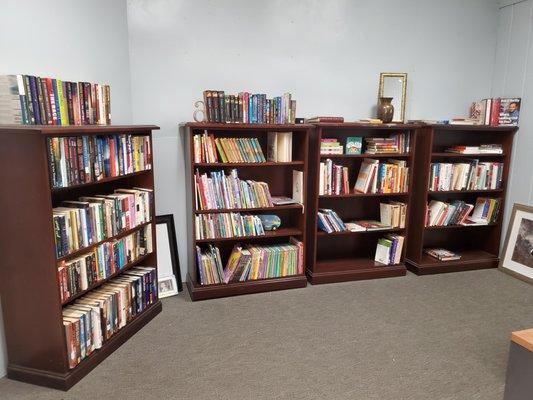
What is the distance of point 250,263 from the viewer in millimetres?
3197

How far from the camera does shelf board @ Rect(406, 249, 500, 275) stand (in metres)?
3.70

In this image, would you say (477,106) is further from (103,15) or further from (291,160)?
(103,15)

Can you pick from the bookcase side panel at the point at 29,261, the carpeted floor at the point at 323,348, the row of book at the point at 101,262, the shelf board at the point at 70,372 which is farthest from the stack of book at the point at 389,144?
the bookcase side panel at the point at 29,261

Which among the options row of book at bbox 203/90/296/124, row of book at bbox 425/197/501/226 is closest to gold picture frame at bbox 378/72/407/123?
row of book at bbox 425/197/501/226

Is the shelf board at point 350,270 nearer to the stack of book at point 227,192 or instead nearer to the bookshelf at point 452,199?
the bookshelf at point 452,199

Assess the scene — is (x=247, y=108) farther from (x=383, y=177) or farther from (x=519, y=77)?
(x=519, y=77)

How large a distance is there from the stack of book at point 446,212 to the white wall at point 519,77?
496mm

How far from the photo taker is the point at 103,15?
2752 millimetres

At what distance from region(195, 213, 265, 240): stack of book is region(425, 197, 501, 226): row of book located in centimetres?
167

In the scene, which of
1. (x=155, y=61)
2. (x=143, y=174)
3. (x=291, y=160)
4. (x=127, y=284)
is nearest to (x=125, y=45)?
(x=155, y=61)

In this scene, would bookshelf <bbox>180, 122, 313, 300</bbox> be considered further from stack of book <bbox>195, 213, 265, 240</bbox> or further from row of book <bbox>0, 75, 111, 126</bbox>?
row of book <bbox>0, 75, 111, 126</bbox>

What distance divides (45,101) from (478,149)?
3621 millimetres

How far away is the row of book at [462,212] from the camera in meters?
3.71

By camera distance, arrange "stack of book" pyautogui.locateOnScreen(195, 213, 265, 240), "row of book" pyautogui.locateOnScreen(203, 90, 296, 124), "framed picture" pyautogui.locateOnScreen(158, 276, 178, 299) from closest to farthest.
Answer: "row of book" pyautogui.locateOnScreen(203, 90, 296, 124)
"stack of book" pyautogui.locateOnScreen(195, 213, 265, 240)
"framed picture" pyautogui.locateOnScreen(158, 276, 178, 299)
